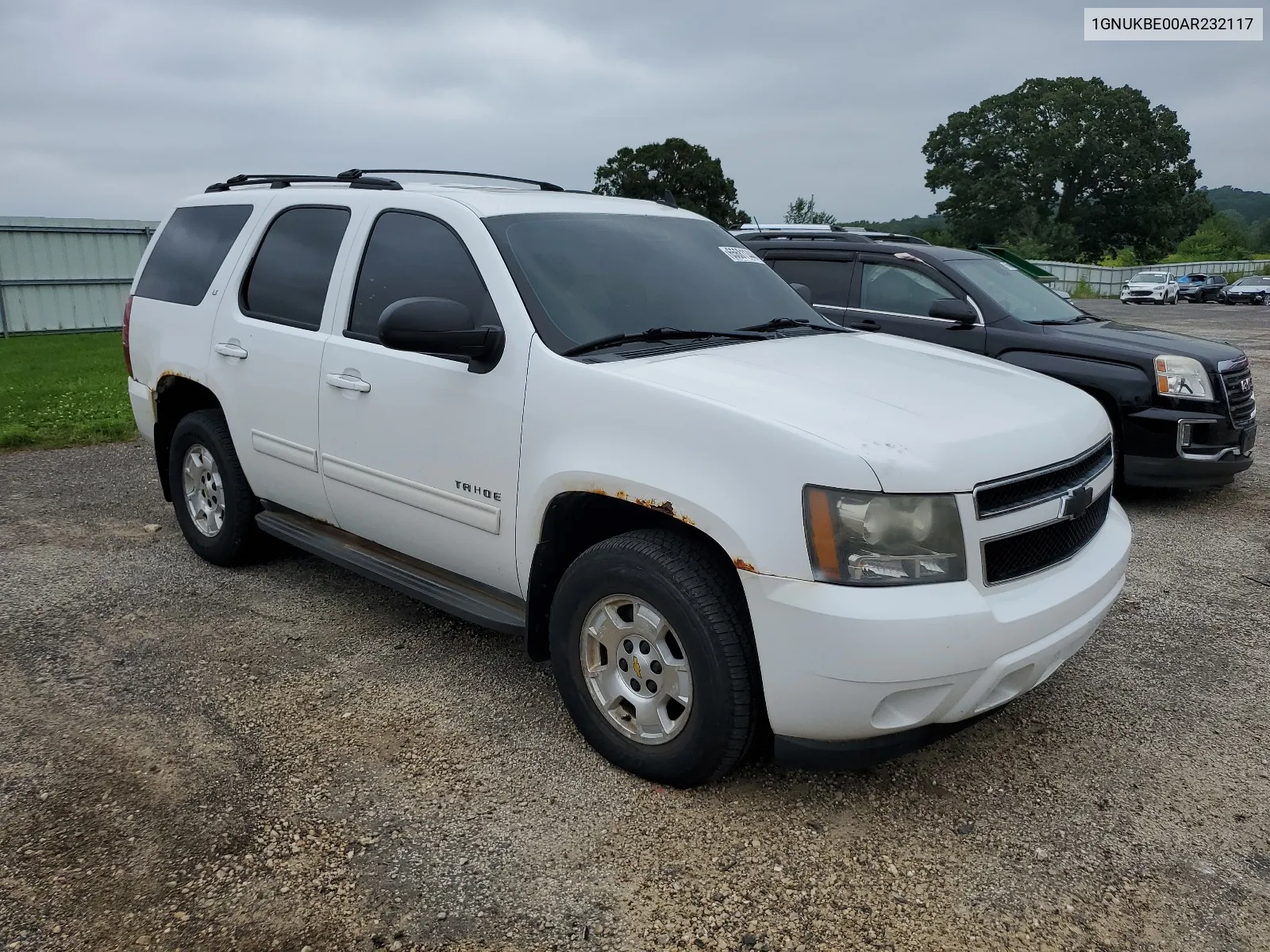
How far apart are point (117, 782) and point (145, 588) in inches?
78.9

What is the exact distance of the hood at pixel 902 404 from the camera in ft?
8.84

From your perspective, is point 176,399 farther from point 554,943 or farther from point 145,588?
point 554,943

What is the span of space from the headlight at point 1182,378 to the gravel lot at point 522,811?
2.30 m

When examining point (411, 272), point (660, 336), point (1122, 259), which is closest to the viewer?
point (660, 336)

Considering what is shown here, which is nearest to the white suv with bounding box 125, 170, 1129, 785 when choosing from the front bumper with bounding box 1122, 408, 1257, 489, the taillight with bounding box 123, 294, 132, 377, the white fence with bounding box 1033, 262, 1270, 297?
the taillight with bounding box 123, 294, 132, 377

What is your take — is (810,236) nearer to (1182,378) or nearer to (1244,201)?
(1182,378)

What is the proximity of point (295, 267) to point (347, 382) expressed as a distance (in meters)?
0.83

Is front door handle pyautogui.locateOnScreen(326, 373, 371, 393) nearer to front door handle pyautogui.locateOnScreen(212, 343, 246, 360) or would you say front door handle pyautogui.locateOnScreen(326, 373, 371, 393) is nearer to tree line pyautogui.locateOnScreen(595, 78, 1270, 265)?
front door handle pyautogui.locateOnScreen(212, 343, 246, 360)

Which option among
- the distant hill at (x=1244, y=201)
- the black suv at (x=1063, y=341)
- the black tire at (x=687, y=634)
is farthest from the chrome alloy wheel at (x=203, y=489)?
the distant hill at (x=1244, y=201)

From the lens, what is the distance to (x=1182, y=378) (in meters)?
6.46

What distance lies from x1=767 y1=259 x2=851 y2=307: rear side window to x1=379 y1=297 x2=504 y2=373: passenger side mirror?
470 cm

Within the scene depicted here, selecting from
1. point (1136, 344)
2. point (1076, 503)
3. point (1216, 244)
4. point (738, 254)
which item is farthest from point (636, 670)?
point (1216, 244)

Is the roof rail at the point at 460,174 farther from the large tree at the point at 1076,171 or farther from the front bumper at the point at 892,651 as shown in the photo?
the large tree at the point at 1076,171

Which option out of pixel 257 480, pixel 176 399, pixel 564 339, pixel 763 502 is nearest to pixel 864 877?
pixel 763 502
